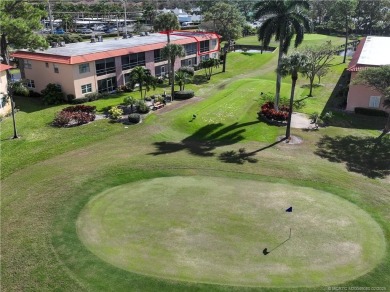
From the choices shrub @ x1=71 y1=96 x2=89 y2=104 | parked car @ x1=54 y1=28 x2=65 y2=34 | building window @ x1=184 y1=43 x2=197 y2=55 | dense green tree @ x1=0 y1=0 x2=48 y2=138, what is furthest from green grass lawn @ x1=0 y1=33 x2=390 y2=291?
parked car @ x1=54 y1=28 x2=65 y2=34

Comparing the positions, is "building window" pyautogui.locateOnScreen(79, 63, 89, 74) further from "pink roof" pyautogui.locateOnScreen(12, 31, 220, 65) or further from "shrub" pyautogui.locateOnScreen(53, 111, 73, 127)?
"shrub" pyautogui.locateOnScreen(53, 111, 73, 127)

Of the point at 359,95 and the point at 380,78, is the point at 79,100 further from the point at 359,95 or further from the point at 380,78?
the point at 380,78

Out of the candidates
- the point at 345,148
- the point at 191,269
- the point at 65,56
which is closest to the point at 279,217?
the point at 191,269

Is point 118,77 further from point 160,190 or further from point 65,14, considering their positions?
point 65,14

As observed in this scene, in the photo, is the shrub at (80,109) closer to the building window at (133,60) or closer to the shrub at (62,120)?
the shrub at (62,120)

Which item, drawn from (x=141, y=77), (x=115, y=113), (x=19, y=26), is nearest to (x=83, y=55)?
(x=19, y=26)

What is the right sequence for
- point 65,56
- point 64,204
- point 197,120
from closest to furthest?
1. point 64,204
2. point 197,120
3. point 65,56

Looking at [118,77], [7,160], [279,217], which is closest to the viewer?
[279,217]
